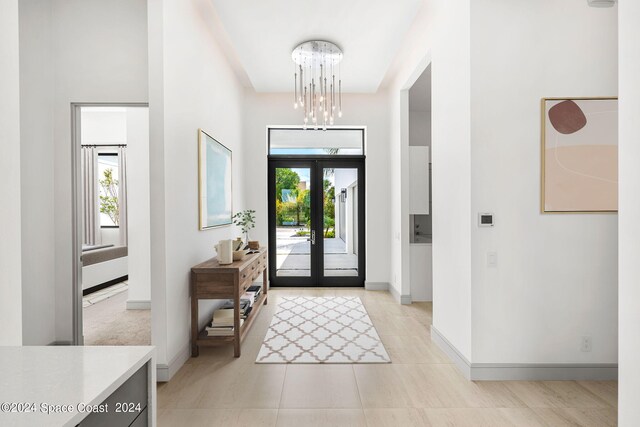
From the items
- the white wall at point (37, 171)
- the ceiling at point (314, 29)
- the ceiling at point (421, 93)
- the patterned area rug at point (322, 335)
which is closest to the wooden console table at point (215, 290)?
the patterned area rug at point (322, 335)

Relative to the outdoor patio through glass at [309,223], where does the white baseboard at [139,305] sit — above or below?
below

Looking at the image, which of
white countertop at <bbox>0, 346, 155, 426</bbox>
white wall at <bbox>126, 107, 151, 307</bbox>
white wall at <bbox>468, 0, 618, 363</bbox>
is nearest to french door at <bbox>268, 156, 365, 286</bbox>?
white wall at <bbox>126, 107, 151, 307</bbox>

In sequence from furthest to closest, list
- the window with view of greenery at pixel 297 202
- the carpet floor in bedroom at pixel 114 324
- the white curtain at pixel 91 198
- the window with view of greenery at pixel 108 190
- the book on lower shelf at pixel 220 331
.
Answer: the window with view of greenery at pixel 108 190
the white curtain at pixel 91 198
the window with view of greenery at pixel 297 202
the carpet floor in bedroom at pixel 114 324
the book on lower shelf at pixel 220 331

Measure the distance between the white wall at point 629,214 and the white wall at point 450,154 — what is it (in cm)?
109

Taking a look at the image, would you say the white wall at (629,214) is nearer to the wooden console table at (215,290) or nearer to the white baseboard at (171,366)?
the wooden console table at (215,290)

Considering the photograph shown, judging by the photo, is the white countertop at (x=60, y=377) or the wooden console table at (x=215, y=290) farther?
the wooden console table at (x=215, y=290)

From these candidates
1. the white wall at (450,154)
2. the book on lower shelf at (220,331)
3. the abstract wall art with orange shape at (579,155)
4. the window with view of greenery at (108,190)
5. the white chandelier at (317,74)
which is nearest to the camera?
the abstract wall art with orange shape at (579,155)

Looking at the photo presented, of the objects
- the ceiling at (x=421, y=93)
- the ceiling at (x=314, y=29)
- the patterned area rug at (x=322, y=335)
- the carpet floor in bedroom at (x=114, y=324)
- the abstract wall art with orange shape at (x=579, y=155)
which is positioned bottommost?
the carpet floor in bedroom at (x=114, y=324)

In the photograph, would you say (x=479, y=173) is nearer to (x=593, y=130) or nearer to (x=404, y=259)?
(x=593, y=130)

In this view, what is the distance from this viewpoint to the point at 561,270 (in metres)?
2.55

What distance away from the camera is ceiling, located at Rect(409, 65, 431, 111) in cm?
472

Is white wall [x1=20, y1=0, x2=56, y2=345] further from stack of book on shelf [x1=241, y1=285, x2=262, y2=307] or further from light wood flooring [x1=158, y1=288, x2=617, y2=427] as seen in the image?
stack of book on shelf [x1=241, y1=285, x2=262, y2=307]

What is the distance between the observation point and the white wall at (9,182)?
58.7 inches

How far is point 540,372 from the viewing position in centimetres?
255
